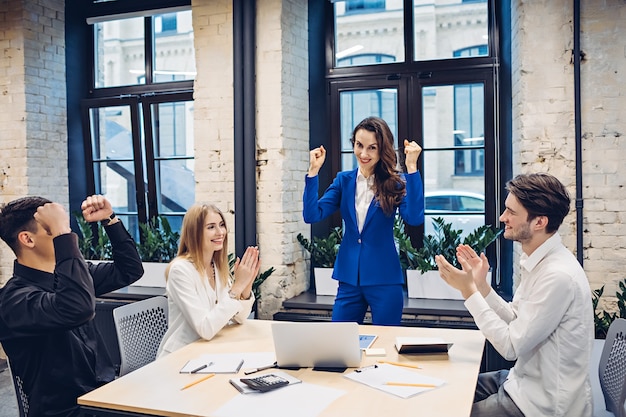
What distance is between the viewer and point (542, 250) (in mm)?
2404

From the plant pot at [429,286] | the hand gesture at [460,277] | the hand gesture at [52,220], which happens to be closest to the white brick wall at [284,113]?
the plant pot at [429,286]

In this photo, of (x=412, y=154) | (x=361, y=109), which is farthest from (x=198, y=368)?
(x=361, y=109)

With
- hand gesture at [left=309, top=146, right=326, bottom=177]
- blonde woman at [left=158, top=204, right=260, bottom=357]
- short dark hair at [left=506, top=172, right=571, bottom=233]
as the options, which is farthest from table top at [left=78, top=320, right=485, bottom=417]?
hand gesture at [left=309, top=146, right=326, bottom=177]

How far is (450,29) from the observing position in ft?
17.5

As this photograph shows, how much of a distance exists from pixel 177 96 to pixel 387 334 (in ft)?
12.6

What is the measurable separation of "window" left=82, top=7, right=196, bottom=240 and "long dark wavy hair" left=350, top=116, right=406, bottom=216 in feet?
9.44

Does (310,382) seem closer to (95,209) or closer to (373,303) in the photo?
(95,209)

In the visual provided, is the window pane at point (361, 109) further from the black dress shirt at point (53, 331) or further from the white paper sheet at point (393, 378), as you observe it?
the black dress shirt at point (53, 331)

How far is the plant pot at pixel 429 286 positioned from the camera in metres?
4.92

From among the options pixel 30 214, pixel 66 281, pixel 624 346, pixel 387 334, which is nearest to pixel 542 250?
pixel 624 346

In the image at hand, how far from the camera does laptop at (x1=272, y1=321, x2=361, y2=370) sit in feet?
7.51

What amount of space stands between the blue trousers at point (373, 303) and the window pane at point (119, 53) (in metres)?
3.71

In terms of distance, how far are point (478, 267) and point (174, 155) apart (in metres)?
4.13

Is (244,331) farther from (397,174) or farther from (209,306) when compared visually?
(397,174)
